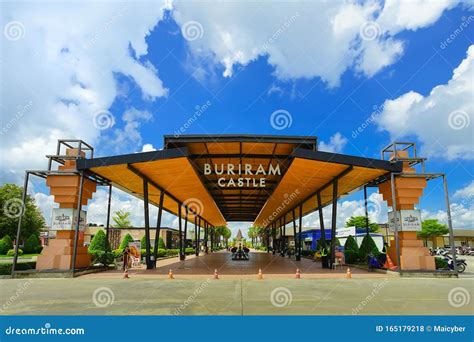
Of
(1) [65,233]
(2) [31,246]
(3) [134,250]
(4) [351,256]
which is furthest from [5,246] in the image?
(4) [351,256]

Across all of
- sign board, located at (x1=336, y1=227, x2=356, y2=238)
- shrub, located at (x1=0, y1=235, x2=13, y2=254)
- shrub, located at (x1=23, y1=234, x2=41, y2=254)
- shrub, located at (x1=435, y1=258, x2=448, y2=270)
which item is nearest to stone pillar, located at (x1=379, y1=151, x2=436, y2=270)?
shrub, located at (x1=435, y1=258, x2=448, y2=270)

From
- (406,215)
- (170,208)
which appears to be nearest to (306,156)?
(406,215)

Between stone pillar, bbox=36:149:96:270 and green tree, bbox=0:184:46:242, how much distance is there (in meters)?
36.9

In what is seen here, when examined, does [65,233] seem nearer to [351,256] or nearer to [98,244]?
[98,244]

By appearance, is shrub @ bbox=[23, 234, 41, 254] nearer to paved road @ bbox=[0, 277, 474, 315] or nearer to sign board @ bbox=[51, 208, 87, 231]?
sign board @ bbox=[51, 208, 87, 231]

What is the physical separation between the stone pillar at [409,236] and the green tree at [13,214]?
156 feet

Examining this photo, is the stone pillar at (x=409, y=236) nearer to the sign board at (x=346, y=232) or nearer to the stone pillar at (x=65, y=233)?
the stone pillar at (x=65, y=233)

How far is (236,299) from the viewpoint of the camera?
337 inches

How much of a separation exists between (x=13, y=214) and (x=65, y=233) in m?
40.3

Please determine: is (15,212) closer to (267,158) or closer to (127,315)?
(267,158)

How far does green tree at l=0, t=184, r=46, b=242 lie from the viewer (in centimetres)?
4816

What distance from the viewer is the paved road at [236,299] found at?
286 inches

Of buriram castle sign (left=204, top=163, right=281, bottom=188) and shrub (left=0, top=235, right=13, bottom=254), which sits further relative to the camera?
shrub (left=0, top=235, right=13, bottom=254)

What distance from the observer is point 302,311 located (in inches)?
281
